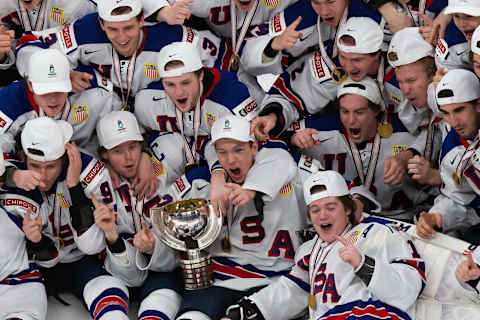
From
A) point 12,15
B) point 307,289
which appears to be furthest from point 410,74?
point 12,15

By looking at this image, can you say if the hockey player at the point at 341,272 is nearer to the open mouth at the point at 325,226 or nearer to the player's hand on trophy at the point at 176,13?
the open mouth at the point at 325,226

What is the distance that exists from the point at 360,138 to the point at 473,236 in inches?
37.8

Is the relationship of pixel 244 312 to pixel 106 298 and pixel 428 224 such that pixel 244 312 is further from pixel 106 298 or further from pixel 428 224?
pixel 428 224

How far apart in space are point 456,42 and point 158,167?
1.75 meters

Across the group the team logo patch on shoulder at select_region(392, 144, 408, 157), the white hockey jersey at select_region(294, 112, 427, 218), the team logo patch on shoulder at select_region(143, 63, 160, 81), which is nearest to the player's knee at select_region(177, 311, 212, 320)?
the white hockey jersey at select_region(294, 112, 427, 218)

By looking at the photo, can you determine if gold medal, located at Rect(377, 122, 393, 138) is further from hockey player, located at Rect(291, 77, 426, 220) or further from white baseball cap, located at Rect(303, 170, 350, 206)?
white baseball cap, located at Rect(303, 170, 350, 206)

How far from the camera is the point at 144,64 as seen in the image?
5887 mm

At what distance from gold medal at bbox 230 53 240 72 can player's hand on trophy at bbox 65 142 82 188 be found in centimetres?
139

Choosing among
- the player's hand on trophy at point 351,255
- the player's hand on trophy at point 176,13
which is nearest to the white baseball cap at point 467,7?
the player's hand on trophy at point 351,255

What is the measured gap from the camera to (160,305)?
16.6 ft

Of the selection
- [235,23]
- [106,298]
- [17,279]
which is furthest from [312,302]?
[235,23]

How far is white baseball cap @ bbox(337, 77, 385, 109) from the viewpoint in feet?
18.1

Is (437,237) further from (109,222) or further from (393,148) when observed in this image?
(109,222)

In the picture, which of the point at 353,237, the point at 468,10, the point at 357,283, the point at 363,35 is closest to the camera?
the point at 357,283
